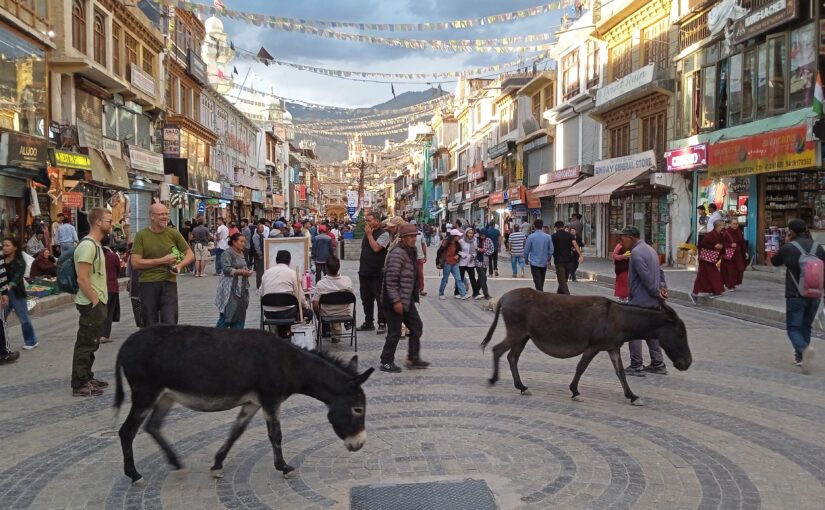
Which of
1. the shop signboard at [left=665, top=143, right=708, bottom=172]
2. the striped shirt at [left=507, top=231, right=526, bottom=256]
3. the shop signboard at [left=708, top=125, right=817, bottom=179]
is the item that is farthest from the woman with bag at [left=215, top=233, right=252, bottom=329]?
the shop signboard at [left=665, top=143, right=708, bottom=172]

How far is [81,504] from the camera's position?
4145 millimetres

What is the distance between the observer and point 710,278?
14.1 meters

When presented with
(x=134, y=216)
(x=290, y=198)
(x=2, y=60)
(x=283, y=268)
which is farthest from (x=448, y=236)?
(x=290, y=198)

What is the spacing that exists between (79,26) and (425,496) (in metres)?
23.2

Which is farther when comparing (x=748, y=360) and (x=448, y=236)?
(x=448, y=236)

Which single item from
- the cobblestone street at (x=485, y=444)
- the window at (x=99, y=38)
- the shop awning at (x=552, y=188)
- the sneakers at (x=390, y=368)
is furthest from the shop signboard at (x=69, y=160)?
the shop awning at (x=552, y=188)

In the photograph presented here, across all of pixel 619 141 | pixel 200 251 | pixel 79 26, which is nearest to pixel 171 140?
pixel 79 26

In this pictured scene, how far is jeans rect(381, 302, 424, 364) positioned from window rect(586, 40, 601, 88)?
25.2 metres

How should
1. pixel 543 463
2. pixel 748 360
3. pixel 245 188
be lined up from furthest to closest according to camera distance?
pixel 245 188, pixel 748 360, pixel 543 463

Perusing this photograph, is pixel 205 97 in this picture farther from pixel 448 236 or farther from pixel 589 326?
pixel 589 326

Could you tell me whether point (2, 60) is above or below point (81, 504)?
above

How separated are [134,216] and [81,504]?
26.2 m

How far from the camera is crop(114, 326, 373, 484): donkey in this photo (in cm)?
441

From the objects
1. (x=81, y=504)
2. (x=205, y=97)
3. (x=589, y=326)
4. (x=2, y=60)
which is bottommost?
Answer: (x=81, y=504)
